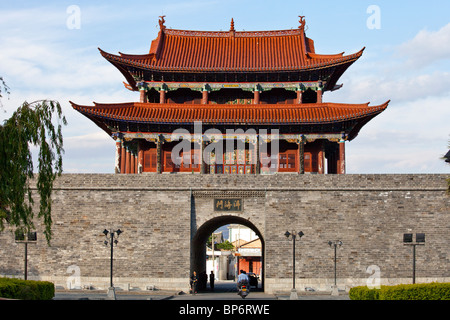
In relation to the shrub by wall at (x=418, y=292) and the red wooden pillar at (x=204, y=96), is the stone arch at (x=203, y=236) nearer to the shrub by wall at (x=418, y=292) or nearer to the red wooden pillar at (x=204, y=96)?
the red wooden pillar at (x=204, y=96)

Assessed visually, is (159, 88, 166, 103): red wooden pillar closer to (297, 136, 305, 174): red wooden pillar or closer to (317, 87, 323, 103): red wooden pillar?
(297, 136, 305, 174): red wooden pillar

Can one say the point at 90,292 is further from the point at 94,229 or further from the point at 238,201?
the point at 238,201

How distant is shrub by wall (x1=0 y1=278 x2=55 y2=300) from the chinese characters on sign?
994 centimetres

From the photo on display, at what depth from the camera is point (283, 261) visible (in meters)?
26.6

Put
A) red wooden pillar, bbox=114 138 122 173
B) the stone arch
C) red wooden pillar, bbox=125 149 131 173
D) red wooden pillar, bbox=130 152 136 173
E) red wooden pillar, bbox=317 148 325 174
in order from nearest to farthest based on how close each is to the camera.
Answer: the stone arch
red wooden pillar, bbox=114 138 122 173
red wooden pillar, bbox=317 148 325 174
red wooden pillar, bbox=125 149 131 173
red wooden pillar, bbox=130 152 136 173

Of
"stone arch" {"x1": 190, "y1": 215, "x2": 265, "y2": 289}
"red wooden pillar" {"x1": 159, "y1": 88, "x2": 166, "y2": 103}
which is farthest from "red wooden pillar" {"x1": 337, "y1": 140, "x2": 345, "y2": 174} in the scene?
"red wooden pillar" {"x1": 159, "y1": 88, "x2": 166, "y2": 103}

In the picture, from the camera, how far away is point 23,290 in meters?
16.8

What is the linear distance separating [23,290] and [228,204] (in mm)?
12122

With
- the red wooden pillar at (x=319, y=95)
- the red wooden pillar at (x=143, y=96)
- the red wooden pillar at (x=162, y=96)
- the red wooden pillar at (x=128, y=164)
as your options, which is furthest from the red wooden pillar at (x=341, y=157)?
the red wooden pillar at (x=128, y=164)

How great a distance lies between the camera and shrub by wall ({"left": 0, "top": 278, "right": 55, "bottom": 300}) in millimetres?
16245

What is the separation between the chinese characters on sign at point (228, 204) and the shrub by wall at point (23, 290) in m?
9.94

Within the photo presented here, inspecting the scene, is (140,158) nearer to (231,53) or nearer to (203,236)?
(203,236)

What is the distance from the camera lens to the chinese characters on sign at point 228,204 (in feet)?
90.1
